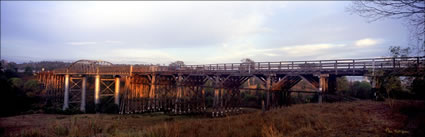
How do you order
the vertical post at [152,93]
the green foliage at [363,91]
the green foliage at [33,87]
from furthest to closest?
the green foliage at [33,87] → the vertical post at [152,93] → the green foliage at [363,91]

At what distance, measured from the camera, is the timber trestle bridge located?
1765 centimetres

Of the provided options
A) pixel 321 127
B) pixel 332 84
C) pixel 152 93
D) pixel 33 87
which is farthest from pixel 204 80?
pixel 33 87

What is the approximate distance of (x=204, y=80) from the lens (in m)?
29.5

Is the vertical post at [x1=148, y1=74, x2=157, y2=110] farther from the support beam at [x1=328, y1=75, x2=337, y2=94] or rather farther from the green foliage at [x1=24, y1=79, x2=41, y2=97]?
the green foliage at [x1=24, y1=79, x2=41, y2=97]

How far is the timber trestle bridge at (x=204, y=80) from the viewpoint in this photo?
17.7 m

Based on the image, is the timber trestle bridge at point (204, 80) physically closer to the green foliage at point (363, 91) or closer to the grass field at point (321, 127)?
the grass field at point (321, 127)

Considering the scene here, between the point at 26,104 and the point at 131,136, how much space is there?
106 feet

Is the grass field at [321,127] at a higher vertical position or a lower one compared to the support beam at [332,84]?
lower

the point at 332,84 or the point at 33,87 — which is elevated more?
the point at 332,84

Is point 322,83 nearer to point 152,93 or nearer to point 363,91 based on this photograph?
point 363,91

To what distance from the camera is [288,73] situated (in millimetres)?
20203

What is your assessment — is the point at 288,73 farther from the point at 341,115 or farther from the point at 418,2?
the point at 418,2

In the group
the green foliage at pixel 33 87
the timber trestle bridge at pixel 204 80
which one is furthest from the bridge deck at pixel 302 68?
the green foliage at pixel 33 87

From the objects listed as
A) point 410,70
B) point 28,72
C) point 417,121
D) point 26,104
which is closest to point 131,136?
point 410,70
